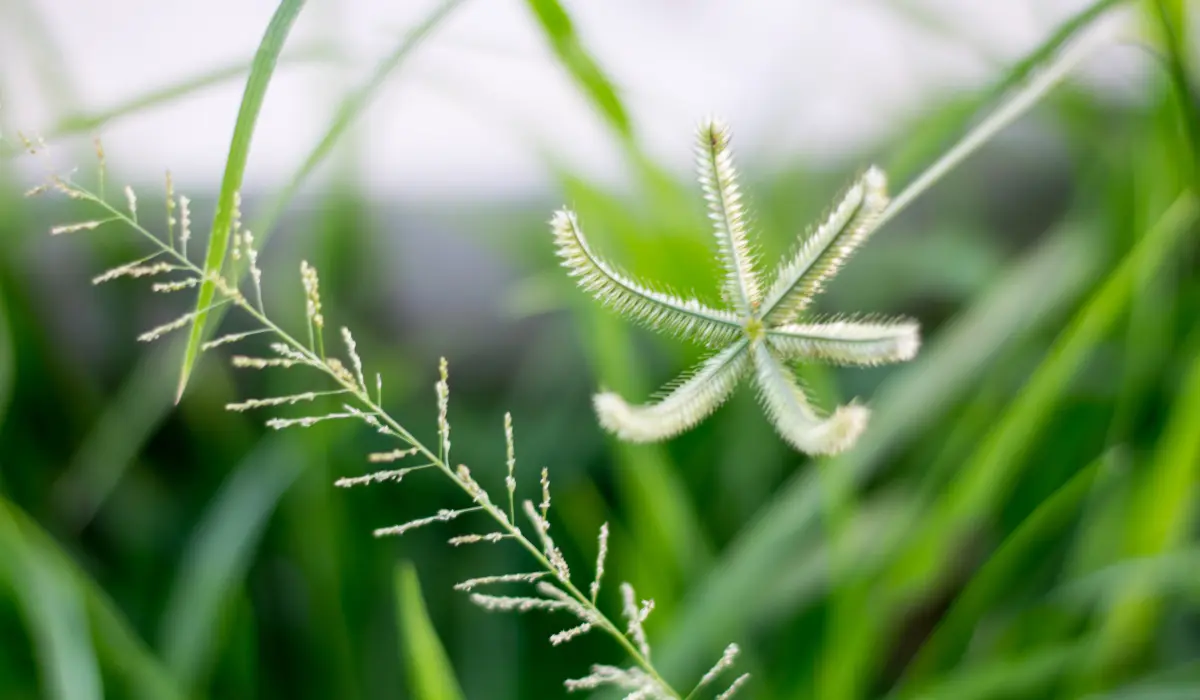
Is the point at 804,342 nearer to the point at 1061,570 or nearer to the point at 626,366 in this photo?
the point at 626,366

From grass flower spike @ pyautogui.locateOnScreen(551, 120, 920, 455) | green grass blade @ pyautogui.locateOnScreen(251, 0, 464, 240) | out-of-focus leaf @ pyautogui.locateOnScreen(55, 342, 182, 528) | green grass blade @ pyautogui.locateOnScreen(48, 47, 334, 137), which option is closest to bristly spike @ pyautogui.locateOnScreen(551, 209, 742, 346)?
grass flower spike @ pyautogui.locateOnScreen(551, 120, 920, 455)

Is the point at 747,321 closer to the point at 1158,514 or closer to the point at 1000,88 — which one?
the point at 1000,88

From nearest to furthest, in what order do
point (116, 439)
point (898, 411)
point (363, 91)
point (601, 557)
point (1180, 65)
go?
point (601, 557) → point (363, 91) → point (1180, 65) → point (898, 411) → point (116, 439)

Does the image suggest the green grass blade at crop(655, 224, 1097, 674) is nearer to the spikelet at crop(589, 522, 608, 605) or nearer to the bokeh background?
the bokeh background

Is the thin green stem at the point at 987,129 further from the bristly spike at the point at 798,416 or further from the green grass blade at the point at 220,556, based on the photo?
the green grass blade at the point at 220,556

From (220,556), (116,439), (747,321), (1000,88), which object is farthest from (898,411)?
(116,439)

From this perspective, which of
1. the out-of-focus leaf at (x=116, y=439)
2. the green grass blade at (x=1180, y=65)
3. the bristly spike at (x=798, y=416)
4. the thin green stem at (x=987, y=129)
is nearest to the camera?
the bristly spike at (x=798, y=416)

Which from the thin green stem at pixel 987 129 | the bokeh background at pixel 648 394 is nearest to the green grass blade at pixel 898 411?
the bokeh background at pixel 648 394
